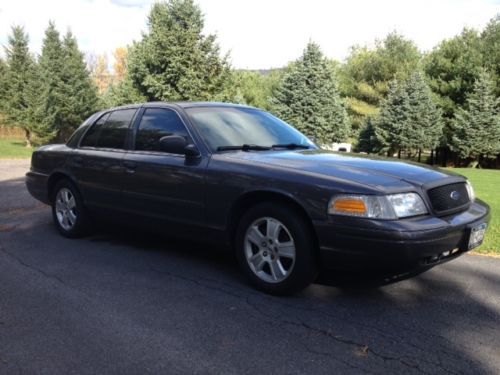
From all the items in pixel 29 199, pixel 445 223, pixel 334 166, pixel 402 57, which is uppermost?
pixel 402 57

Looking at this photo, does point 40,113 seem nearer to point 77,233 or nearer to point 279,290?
point 77,233

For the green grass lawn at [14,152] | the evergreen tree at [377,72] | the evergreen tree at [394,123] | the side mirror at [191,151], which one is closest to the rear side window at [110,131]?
the side mirror at [191,151]

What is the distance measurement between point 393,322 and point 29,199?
805cm

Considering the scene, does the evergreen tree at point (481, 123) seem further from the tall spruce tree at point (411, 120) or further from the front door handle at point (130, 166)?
the front door handle at point (130, 166)

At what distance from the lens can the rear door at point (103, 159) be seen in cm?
537

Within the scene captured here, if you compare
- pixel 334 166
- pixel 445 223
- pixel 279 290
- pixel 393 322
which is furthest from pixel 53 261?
pixel 445 223

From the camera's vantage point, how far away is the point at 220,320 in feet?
11.6

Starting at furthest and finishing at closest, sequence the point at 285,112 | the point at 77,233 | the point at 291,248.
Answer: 1. the point at 285,112
2. the point at 77,233
3. the point at 291,248

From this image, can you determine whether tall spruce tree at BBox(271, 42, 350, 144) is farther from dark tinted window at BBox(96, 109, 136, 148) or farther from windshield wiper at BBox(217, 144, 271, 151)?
windshield wiper at BBox(217, 144, 271, 151)

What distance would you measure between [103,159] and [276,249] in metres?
2.53

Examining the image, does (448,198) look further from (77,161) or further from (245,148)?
(77,161)

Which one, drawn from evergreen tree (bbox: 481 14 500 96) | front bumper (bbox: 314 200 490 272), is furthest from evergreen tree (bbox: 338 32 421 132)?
front bumper (bbox: 314 200 490 272)

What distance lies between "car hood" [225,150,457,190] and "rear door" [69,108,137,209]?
155 cm

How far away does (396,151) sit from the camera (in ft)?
107
